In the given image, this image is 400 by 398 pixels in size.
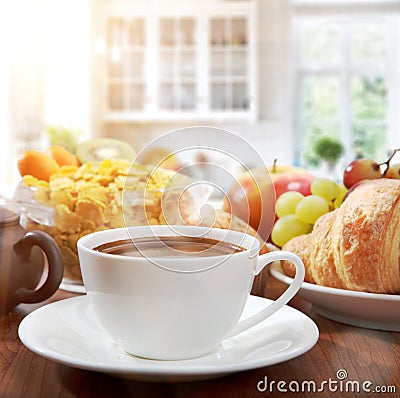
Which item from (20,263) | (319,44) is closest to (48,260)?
(20,263)

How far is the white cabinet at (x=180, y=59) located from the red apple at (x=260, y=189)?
3677 millimetres

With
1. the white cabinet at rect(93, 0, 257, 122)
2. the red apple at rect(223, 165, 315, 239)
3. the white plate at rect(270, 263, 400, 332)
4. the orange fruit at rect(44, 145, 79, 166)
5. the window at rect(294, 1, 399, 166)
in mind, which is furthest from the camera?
the window at rect(294, 1, 399, 166)

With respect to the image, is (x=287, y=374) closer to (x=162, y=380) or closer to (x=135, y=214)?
(x=162, y=380)

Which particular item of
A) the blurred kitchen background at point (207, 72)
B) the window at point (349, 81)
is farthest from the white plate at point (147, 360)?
the window at point (349, 81)

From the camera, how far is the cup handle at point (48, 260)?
0.66 meters

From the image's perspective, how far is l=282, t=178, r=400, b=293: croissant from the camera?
23.5 inches

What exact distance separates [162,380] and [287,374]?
0.39 feet

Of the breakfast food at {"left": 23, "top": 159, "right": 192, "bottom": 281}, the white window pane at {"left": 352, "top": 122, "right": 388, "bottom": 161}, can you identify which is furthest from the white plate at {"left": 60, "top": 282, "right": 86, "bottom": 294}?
the white window pane at {"left": 352, "top": 122, "right": 388, "bottom": 161}

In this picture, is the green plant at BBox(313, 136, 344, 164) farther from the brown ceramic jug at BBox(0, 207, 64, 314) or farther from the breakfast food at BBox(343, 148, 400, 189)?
the brown ceramic jug at BBox(0, 207, 64, 314)

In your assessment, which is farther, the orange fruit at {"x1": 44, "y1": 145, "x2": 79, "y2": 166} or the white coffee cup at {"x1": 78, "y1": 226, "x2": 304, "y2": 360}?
the orange fruit at {"x1": 44, "y1": 145, "x2": 79, "y2": 166}

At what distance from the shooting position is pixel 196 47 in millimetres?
4680

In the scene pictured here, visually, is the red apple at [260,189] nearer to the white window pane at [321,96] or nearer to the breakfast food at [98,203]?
the breakfast food at [98,203]

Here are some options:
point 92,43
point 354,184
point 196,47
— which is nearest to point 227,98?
point 196,47

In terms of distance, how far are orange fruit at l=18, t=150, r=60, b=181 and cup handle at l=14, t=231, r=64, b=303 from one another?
9.4 inches
